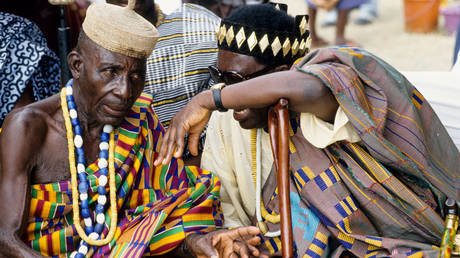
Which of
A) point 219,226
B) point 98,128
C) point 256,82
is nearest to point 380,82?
point 256,82

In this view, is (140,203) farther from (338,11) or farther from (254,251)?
(338,11)

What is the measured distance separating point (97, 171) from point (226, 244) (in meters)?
0.73

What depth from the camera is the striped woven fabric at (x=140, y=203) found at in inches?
112

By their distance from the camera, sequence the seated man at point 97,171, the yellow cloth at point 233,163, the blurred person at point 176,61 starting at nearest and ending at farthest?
the seated man at point 97,171, the yellow cloth at point 233,163, the blurred person at point 176,61

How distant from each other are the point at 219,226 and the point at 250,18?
3.71 feet

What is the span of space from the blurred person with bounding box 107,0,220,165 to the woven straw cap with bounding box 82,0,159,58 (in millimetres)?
1263

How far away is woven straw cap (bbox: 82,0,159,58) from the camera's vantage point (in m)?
2.73

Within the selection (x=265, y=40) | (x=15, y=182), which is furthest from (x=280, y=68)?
(x=15, y=182)

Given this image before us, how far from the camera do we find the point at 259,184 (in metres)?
3.19

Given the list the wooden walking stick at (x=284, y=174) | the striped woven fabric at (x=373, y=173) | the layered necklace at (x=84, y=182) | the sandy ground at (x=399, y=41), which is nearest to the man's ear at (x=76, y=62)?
the layered necklace at (x=84, y=182)

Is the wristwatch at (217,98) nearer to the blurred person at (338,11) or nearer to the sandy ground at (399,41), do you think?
the sandy ground at (399,41)

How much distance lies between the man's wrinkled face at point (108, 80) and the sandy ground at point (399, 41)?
674 cm

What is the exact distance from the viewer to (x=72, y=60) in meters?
2.88

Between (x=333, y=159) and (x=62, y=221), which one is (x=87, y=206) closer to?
(x=62, y=221)
